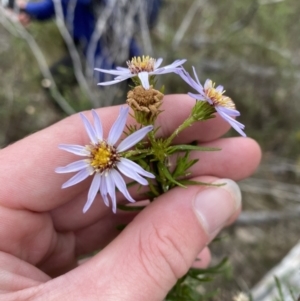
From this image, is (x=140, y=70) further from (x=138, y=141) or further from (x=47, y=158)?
(x=47, y=158)

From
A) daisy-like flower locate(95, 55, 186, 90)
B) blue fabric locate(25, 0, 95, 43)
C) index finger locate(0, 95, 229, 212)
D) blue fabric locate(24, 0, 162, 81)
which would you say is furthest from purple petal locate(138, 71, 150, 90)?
blue fabric locate(25, 0, 95, 43)

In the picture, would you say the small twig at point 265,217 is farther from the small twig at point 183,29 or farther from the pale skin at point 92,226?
the small twig at point 183,29

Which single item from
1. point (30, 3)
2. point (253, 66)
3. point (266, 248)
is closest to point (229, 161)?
point (266, 248)

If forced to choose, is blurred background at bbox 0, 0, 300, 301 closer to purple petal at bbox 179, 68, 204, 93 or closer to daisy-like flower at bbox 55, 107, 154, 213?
daisy-like flower at bbox 55, 107, 154, 213

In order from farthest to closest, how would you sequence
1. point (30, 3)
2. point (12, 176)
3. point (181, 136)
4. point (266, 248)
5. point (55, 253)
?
point (30, 3) → point (266, 248) → point (55, 253) → point (181, 136) → point (12, 176)

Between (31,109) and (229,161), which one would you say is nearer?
(229,161)

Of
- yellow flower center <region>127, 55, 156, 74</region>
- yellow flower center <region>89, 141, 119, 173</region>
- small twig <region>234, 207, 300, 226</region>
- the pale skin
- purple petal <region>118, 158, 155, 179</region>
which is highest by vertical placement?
yellow flower center <region>127, 55, 156, 74</region>

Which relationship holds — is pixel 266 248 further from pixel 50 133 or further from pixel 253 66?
pixel 50 133
